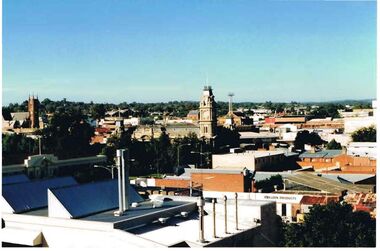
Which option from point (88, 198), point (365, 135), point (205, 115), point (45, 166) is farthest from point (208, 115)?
point (88, 198)

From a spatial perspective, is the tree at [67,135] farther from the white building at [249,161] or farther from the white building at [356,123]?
the white building at [356,123]

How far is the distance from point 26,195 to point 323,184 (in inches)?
459

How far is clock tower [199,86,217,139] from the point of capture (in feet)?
140

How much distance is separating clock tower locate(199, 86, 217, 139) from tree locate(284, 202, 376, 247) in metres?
27.7

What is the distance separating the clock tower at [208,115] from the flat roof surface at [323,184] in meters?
18.7

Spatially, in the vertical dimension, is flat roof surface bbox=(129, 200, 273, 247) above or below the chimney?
below

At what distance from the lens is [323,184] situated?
74.5ft

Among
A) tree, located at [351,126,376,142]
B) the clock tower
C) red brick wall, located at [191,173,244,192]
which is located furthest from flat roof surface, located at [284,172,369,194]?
the clock tower

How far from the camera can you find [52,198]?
1327cm

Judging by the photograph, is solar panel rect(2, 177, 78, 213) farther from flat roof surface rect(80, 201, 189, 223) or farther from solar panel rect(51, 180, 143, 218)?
flat roof surface rect(80, 201, 189, 223)

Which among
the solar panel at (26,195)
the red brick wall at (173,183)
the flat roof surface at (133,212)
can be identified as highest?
the solar panel at (26,195)

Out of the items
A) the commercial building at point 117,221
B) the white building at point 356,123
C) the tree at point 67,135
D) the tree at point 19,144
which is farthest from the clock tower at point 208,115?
the commercial building at point 117,221

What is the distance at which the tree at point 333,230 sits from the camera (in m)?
14.0

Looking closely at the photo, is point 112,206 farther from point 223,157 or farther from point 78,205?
point 223,157
